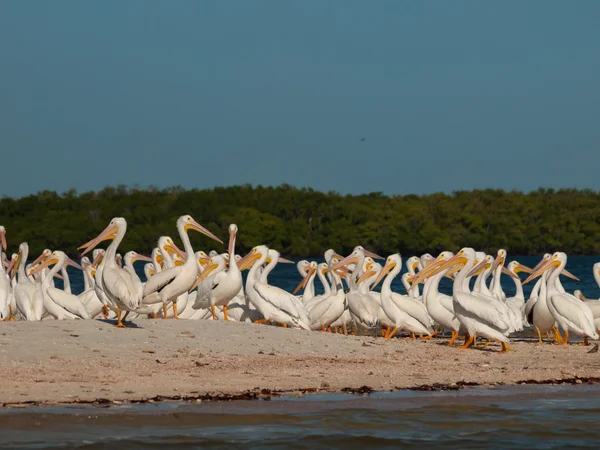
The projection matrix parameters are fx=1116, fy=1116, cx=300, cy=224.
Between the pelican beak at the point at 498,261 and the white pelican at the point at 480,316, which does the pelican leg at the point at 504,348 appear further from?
the pelican beak at the point at 498,261

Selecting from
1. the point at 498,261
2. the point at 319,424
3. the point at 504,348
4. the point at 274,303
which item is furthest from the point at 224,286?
the point at 319,424

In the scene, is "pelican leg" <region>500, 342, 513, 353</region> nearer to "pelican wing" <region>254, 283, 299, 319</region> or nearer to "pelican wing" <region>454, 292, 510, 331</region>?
"pelican wing" <region>454, 292, 510, 331</region>

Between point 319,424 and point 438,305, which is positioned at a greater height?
point 438,305

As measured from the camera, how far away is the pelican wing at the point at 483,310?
11531mm

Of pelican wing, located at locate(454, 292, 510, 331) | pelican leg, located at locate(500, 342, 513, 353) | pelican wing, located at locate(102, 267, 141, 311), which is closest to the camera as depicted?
pelican wing, located at locate(102, 267, 141, 311)

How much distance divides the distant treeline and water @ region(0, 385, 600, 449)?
4415 cm

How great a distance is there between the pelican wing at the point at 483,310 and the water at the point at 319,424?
341 cm

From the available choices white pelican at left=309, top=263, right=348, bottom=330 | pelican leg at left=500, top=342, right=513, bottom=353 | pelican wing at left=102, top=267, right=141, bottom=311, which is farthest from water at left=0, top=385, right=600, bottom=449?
white pelican at left=309, top=263, right=348, bottom=330

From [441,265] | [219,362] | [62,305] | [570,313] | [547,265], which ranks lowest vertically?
[219,362]

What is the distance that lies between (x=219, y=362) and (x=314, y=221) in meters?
49.2

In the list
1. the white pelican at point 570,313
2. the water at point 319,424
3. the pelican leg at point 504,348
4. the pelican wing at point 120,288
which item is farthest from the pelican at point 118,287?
the white pelican at point 570,313

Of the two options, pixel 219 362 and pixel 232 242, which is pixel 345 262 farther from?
pixel 219 362

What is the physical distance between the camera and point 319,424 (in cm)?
717

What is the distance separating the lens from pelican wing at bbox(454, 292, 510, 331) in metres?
11.5
